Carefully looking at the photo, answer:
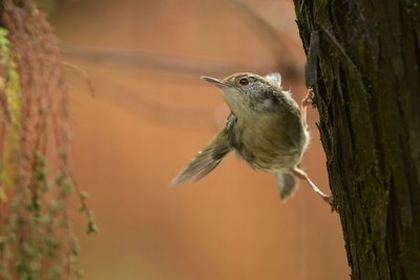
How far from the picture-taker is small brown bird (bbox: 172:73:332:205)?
220 cm

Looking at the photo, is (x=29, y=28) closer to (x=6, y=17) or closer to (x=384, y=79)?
(x=6, y=17)

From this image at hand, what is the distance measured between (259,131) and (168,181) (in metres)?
2.24

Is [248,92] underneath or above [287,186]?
above

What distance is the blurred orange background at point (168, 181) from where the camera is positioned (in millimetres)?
4324

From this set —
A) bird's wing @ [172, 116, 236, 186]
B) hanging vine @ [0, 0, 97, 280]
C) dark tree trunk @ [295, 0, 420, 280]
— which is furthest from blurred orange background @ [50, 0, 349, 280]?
dark tree trunk @ [295, 0, 420, 280]

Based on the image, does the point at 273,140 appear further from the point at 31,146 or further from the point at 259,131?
the point at 31,146

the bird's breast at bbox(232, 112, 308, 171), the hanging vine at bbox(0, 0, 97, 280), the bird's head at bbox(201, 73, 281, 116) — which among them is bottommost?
the hanging vine at bbox(0, 0, 97, 280)

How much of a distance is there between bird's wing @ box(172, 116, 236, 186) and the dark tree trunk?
3.78 feet

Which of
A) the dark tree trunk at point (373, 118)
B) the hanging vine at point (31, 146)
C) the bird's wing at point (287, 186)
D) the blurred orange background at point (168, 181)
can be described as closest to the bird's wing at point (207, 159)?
the bird's wing at point (287, 186)

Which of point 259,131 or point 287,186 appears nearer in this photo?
point 259,131

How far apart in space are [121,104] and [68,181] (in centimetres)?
277

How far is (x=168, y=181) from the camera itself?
4.39 meters

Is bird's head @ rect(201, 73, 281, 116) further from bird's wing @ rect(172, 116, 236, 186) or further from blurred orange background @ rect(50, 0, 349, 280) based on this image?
blurred orange background @ rect(50, 0, 349, 280)

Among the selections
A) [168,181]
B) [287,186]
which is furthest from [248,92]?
[168,181]
